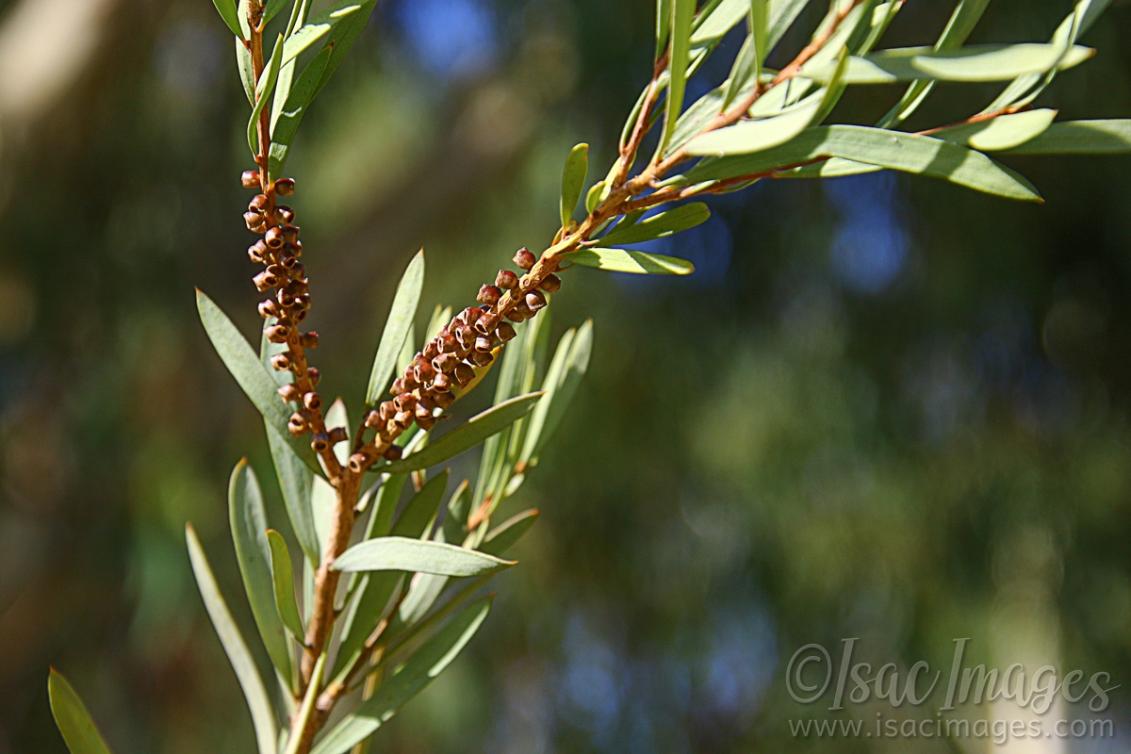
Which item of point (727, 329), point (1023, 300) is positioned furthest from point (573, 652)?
point (1023, 300)

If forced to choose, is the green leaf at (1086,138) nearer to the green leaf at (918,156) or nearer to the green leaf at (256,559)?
the green leaf at (918,156)

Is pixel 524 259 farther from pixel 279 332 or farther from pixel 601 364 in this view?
pixel 601 364

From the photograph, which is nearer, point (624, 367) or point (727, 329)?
point (727, 329)

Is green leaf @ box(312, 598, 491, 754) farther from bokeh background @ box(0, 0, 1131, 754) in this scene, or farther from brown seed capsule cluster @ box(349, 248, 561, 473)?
bokeh background @ box(0, 0, 1131, 754)

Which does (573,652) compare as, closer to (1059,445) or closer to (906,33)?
(1059,445)

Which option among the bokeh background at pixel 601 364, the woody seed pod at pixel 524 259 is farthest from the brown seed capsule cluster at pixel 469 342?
the bokeh background at pixel 601 364
